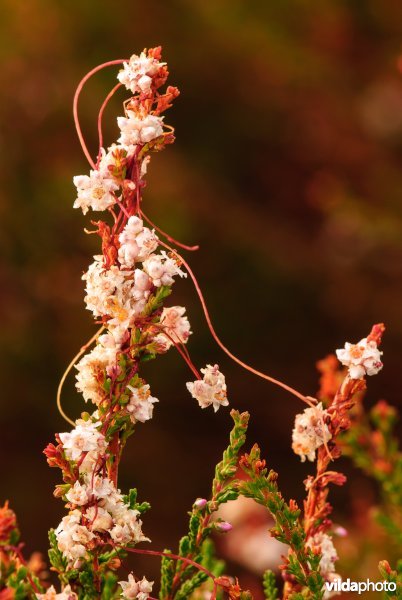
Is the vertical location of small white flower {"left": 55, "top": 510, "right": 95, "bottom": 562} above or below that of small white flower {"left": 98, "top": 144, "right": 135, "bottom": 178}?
below

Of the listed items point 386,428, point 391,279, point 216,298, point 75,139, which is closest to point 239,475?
point 386,428

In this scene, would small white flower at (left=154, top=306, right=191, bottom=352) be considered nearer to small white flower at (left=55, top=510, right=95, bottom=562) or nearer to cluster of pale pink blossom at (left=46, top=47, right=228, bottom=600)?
cluster of pale pink blossom at (left=46, top=47, right=228, bottom=600)

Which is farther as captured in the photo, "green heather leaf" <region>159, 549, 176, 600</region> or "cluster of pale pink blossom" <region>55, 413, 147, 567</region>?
"green heather leaf" <region>159, 549, 176, 600</region>

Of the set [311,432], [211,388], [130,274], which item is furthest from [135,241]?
[311,432]

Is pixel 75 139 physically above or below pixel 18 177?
above

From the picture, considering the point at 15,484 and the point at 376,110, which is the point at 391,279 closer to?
the point at 376,110

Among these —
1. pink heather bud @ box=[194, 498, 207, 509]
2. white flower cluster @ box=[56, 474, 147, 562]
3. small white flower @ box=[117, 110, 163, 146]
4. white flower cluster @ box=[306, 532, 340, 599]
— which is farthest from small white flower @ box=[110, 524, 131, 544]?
small white flower @ box=[117, 110, 163, 146]

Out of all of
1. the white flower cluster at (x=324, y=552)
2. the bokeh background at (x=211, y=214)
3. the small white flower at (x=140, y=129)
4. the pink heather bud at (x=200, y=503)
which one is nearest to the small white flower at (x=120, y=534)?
the pink heather bud at (x=200, y=503)

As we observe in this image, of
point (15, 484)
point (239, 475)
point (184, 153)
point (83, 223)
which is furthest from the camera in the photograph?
point (184, 153)
